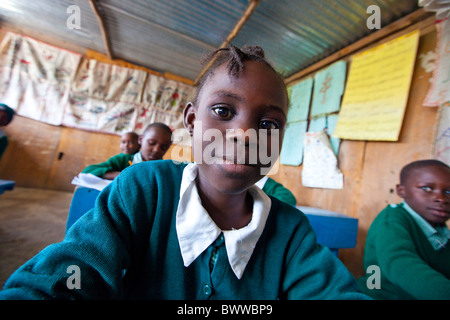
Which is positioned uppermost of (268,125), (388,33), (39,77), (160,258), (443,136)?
(388,33)

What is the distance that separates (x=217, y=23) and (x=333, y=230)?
7.00ft

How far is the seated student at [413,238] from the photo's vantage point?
2.19 ft

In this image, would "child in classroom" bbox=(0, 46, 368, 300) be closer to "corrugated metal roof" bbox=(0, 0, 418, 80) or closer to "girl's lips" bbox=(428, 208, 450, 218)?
"girl's lips" bbox=(428, 208, 450, 218)

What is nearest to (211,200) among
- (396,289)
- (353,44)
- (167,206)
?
(167,206)

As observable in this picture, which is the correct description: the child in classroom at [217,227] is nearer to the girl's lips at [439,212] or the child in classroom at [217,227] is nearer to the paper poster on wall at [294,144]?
the girl's lips at [439,212]

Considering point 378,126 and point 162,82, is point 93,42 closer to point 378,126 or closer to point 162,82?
point 162,82

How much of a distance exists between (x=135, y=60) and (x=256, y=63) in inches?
138

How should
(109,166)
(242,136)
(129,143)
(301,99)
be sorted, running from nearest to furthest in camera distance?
(242,136), (109,166), (129,143), (301,99)

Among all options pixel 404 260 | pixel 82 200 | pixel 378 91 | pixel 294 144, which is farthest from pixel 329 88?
pixel 82 200

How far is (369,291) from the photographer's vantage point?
0.83 metres

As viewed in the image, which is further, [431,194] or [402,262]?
[431,194]

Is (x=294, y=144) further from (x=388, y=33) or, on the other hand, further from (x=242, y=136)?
(x=242, y=136)

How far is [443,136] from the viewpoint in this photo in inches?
47.0

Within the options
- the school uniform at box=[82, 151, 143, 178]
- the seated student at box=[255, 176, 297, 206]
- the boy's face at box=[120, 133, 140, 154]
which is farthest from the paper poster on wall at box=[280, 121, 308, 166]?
the boy's face at box=[120, 133, 140, 154]
